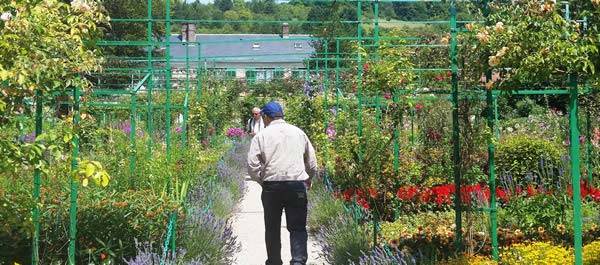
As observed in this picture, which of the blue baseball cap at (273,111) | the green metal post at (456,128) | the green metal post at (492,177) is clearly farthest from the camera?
the blue baseball cap at (273,111)

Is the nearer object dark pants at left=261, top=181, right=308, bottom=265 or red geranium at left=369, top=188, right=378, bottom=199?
dark pants at left=261, top=181, right=308, bottom=265

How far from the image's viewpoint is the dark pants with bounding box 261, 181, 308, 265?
6.20 m

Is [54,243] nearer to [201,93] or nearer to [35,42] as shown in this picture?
[35,42]

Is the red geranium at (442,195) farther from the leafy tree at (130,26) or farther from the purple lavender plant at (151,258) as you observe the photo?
the leafy tree at (130,26)

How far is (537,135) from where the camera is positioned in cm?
1374

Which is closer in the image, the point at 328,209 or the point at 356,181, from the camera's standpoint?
the point at 356,181

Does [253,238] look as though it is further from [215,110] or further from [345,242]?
[215,110]

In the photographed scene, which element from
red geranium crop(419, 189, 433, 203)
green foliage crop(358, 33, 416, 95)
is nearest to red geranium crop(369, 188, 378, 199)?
green foliage crop(358, 33, 416, 95)

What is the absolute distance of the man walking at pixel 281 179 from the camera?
20.3 ft

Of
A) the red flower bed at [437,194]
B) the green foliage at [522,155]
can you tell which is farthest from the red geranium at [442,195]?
the green foliage at [522,155]

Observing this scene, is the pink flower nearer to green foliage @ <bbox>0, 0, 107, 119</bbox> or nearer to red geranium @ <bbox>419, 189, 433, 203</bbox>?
red geranium @ <bbox>419, 189, 433, 203</bbox>

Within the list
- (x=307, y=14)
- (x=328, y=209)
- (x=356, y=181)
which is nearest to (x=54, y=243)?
(x=356, y=181)

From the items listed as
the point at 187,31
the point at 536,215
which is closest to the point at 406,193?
the point at 536,215

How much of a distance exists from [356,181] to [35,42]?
12.4 feet
